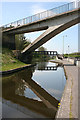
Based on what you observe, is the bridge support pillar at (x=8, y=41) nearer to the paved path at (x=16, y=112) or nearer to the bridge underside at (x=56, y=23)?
the bridge underside at (x=56, y=23)

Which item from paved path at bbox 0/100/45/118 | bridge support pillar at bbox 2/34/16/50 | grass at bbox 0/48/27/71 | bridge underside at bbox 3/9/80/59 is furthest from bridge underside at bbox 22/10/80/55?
paved path at bbox 0/100/45/118

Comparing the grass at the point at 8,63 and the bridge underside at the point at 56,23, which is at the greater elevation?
the bridge underside at the point at 56,23

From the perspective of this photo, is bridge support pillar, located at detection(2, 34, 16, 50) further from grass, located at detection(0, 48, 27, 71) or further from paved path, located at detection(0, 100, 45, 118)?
paved path, located at detection(0, 100, 45, 118)

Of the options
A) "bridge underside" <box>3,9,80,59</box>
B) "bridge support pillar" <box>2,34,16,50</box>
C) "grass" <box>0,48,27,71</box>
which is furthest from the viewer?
"bridge support pillar" <box>2,34,16,50</box>

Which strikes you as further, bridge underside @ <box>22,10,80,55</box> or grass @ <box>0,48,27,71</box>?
bridge underside @ <box>22,10,80,55</box>

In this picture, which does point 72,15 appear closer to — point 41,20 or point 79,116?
point 41,20

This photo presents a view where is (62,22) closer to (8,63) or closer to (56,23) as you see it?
(56,23)

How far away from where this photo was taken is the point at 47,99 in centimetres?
629

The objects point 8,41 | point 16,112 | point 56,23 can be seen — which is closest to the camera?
point 16,112

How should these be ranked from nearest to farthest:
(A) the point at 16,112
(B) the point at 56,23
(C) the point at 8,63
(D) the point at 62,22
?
(A) the point at 16,112
(D) the point at 62,22
(C) the point at 8,63
(B) the point at 56,23

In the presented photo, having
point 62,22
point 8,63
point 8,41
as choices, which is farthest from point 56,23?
point 8,41

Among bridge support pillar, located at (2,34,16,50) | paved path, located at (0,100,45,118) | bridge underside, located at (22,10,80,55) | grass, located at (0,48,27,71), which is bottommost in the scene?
paved path, located at (0,100,45,118)

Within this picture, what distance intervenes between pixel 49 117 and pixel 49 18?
19731 millimetres

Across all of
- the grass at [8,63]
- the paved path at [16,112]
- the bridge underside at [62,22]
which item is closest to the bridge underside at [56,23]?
the bridge underside at [62,22]
